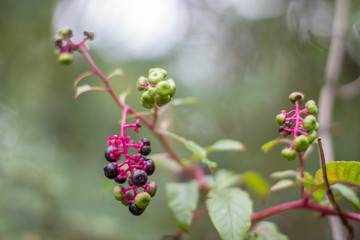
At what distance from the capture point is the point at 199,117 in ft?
14.9

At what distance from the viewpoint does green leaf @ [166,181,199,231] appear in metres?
1.37

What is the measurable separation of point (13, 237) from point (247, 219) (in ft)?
7.88

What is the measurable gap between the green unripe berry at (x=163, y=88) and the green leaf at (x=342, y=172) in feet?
2.32

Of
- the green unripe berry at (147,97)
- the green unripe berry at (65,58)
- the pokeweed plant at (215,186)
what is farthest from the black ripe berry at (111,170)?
the green unripe berry at (65,58)

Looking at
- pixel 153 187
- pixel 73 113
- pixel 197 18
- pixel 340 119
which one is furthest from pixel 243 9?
pixel 153 187

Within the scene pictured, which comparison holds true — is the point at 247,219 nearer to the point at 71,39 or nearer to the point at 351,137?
the point at 71,39

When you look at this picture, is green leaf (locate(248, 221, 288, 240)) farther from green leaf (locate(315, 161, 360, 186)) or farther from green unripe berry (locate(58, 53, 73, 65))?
green unripe berry (locate(58, 53, 73, 65))

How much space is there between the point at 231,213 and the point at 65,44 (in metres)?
1.11

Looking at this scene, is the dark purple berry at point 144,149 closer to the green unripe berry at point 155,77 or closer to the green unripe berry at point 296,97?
the green unripe berry at point 155,77

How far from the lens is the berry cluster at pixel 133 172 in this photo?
1.10 meters

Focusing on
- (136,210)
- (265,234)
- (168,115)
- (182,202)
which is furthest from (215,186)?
(168,115)

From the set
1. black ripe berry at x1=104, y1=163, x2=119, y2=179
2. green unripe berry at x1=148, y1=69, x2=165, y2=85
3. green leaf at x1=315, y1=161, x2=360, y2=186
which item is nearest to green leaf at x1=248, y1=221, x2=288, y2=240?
green leaf at x1=315, y1=161, x2=360, y2=186

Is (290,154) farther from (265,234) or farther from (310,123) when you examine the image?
(265,234)

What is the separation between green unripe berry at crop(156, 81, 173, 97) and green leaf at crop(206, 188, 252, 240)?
54 centimetres
